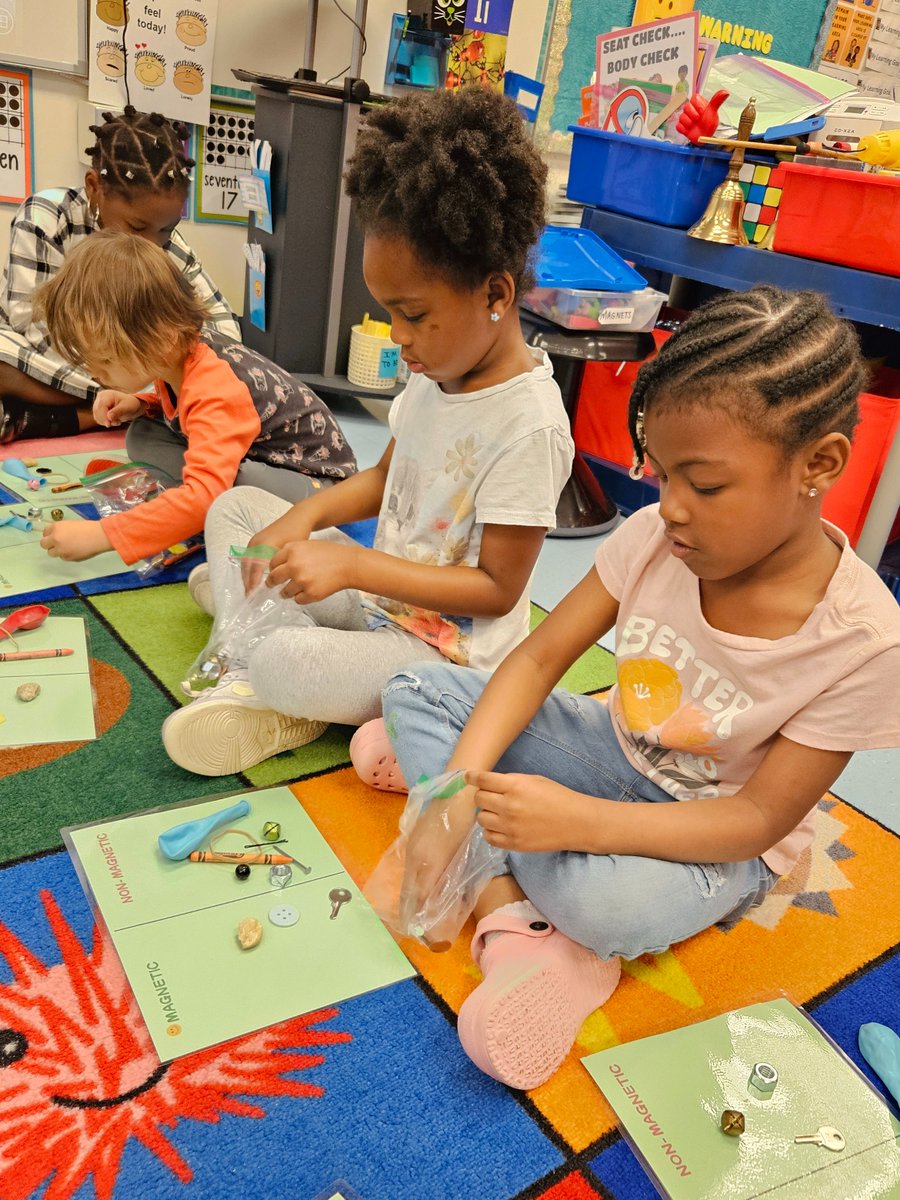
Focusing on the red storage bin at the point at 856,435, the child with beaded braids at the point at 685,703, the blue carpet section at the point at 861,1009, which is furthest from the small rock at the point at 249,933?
the red storage bin at the point at 856,435

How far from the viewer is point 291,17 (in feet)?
7.13

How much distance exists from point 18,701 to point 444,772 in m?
0.52

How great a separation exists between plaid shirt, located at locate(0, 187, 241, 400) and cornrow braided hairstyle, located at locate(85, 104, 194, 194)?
13 centimetres

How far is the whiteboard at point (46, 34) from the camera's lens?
191cm

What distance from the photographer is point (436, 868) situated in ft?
2.52

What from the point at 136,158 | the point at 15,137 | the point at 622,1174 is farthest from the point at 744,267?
the point at 15,137

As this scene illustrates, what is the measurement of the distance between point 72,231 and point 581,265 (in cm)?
95

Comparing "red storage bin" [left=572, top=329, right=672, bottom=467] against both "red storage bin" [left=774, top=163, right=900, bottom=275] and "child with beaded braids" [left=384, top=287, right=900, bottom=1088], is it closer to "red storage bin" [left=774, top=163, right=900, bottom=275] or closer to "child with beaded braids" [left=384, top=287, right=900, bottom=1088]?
"red storage bin" [left=774, top=163, right=900, bottom=275]

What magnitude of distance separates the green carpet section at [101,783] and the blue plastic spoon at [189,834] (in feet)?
0.22

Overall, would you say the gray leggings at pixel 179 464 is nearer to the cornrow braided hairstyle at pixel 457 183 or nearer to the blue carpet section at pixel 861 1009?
the cornrow braided hairstyle at pixel 457 183

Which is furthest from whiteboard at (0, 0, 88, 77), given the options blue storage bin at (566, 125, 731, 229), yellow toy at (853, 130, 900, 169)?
yellow toy at (853, 130, 900, 169)

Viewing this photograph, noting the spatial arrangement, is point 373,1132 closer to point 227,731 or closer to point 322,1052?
point 322,1052

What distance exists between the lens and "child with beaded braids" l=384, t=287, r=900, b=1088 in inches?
25.4

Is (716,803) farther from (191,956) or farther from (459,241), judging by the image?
(459,241)
